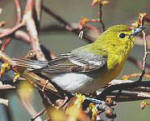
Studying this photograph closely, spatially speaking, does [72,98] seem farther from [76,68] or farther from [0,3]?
[0,3]

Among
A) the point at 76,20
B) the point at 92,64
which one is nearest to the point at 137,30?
the point at 92,64

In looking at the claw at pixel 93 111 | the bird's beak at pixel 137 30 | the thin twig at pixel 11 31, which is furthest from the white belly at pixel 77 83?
the claw at pixel 93 111

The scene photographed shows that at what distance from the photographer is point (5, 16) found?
147 inches

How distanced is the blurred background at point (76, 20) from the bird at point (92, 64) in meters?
0.38

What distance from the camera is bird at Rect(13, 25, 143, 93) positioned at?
193 centimetres

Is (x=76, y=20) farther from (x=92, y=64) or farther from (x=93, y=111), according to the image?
(x=93, y=111)

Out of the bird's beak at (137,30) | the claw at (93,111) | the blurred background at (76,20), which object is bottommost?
the blurred background at (76,20)

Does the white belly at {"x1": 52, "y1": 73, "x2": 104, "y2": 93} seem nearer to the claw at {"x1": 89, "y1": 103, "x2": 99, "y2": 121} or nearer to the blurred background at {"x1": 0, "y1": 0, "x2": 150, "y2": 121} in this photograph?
the blurred background at {"x1": 0, "y1": 0, "x2": 150, "y2": 121}

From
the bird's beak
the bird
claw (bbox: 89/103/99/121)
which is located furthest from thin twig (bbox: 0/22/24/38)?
claw (bbox: 89/103/99/121)

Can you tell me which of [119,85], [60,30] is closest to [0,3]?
[60,30]

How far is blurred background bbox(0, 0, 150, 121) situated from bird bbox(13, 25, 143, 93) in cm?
38

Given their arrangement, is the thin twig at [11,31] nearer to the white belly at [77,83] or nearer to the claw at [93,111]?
the white belly at [77,83]

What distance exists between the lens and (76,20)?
4.18 meters

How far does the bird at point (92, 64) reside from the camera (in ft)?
6.32
